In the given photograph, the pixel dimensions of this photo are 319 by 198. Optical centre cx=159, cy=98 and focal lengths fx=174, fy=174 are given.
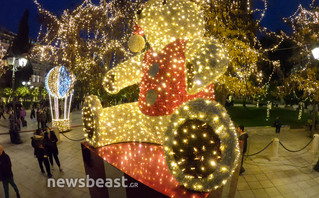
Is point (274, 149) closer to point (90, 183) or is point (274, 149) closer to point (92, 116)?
point (90, 183)

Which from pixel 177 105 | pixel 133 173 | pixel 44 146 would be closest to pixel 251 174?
pixel 177 105

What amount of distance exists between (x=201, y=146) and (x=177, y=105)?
825mm

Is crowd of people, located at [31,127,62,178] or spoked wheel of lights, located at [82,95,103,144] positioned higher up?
spoked wheel of lights, located at [82,95,103,144]

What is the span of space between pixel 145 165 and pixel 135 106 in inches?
35.9

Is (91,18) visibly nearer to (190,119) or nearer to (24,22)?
(190,119)

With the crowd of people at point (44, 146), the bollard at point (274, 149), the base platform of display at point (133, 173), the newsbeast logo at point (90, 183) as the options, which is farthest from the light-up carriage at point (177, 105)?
the bollard at point (274, 149)

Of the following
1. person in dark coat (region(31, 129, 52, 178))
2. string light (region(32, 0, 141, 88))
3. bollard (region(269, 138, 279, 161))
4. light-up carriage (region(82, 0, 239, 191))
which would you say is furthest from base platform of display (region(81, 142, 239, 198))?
string light (region(32, 0, 141, 88))

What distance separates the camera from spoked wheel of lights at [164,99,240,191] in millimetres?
1400

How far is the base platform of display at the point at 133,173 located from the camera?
64.7 inches

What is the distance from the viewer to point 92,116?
7.98 ft

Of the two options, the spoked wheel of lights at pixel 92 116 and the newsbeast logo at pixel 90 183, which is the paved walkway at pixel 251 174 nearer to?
the newsbeast logo at pixel 90 183

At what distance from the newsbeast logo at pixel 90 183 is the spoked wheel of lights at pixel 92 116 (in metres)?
0.56

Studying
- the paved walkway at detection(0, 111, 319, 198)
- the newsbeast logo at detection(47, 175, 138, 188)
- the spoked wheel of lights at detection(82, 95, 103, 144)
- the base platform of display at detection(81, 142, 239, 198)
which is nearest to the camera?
the base platform of display at detection(81, 142, 239, 198)

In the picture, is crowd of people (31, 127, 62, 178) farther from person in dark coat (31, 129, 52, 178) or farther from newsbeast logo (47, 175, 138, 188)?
newsbeast logo (47, 175, 138, 188)
